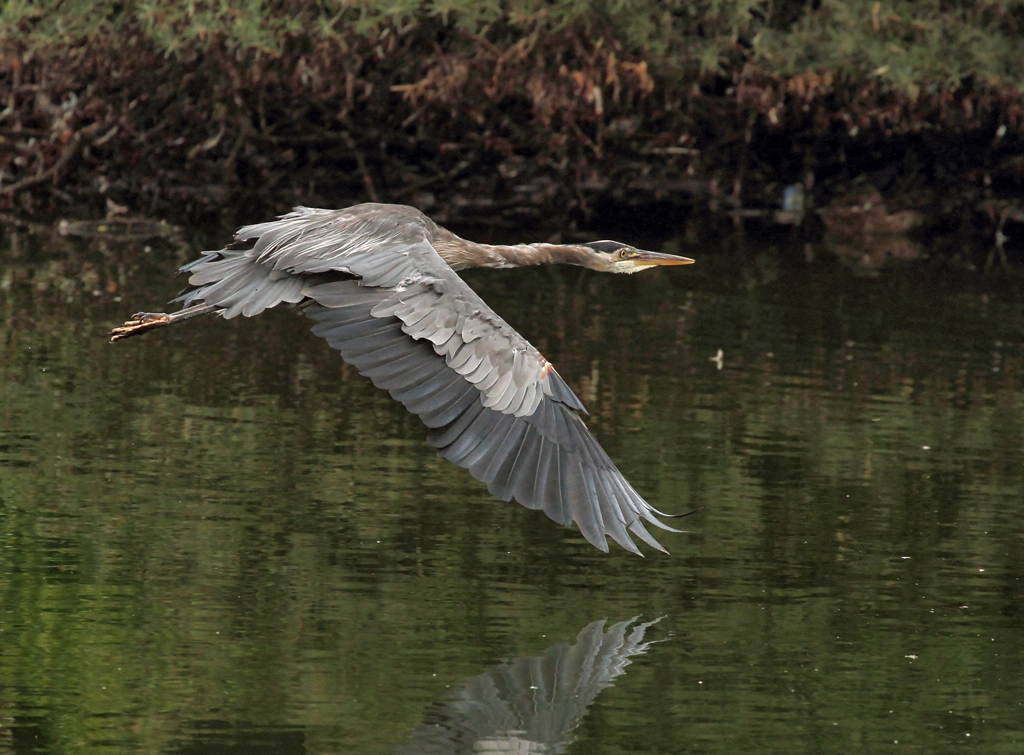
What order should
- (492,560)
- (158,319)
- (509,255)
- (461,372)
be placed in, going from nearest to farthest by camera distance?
(461,372) → (492,560) → (158,319) → (509,255)

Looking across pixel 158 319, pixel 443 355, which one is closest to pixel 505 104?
pixel 158 319

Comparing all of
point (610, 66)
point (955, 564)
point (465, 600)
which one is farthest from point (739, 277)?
point (465, 600)

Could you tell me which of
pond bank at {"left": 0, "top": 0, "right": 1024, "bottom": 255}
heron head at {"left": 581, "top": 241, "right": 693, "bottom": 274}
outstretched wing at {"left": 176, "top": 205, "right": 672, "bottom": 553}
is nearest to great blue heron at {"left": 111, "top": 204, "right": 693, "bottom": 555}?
outstretched wing at {"left": 176, "top": 205, "right": 672, "bottom": 553}

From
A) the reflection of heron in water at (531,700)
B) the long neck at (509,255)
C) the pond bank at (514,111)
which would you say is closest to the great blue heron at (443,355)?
the reflection of heron in water at (531,700)

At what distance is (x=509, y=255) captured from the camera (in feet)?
31.3

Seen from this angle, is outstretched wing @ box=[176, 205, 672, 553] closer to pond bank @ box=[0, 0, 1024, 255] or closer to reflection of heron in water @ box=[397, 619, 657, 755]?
reflection of heron in water @ box=[397, 619, 657, 755]

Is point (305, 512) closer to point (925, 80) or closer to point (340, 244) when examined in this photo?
point (340, 244)

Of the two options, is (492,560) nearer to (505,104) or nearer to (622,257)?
(622,257)

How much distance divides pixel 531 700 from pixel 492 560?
1.66 meters

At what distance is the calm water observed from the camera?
232 inches

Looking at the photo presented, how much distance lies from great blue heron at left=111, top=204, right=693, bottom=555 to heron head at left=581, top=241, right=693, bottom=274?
1.99 meters

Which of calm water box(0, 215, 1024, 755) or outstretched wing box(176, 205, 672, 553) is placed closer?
calm water box(0, 215, 1024, 755)

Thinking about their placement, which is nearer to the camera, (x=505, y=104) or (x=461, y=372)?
(x=461, y=372)

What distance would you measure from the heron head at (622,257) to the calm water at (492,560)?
3.19 feet
